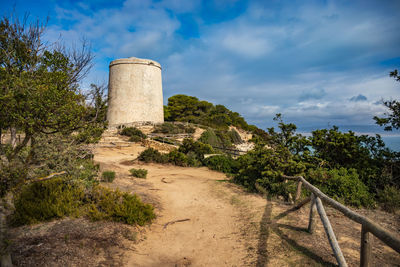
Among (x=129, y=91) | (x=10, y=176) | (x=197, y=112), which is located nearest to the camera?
(x=10, y=176)

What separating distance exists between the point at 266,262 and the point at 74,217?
410 centimetres

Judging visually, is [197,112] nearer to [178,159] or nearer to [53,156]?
[178,159]

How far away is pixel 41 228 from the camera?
14.0 feet

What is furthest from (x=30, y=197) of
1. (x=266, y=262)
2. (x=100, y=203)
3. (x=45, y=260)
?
(x=266, y=262)

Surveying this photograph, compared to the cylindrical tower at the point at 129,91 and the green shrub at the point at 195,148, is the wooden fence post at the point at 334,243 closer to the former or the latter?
the green shrub at the point at 195,148

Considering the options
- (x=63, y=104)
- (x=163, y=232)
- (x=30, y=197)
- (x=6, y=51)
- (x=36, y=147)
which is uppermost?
(x=6, y=51)

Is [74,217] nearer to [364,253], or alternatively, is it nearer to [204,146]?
[364,253]

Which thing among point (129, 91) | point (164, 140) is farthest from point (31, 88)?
point (129, 91)

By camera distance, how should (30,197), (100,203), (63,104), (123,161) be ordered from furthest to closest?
1. (123,161)
2. (100,203)
3. (30,197)
4. (63,104)

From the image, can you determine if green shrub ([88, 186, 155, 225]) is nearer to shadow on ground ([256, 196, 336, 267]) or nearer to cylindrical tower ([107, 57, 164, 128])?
shadow on ground ([256, 196, 336, 267])

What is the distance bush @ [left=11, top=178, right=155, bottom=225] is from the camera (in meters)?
4.59

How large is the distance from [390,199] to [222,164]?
765 cm

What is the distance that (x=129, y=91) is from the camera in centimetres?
2842

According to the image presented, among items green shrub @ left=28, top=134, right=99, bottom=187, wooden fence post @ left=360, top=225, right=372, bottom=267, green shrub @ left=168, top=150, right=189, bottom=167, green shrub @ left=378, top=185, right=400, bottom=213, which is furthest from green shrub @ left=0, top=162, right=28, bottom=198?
green shrub @ left=168, top=150, right=189, bottom=167
